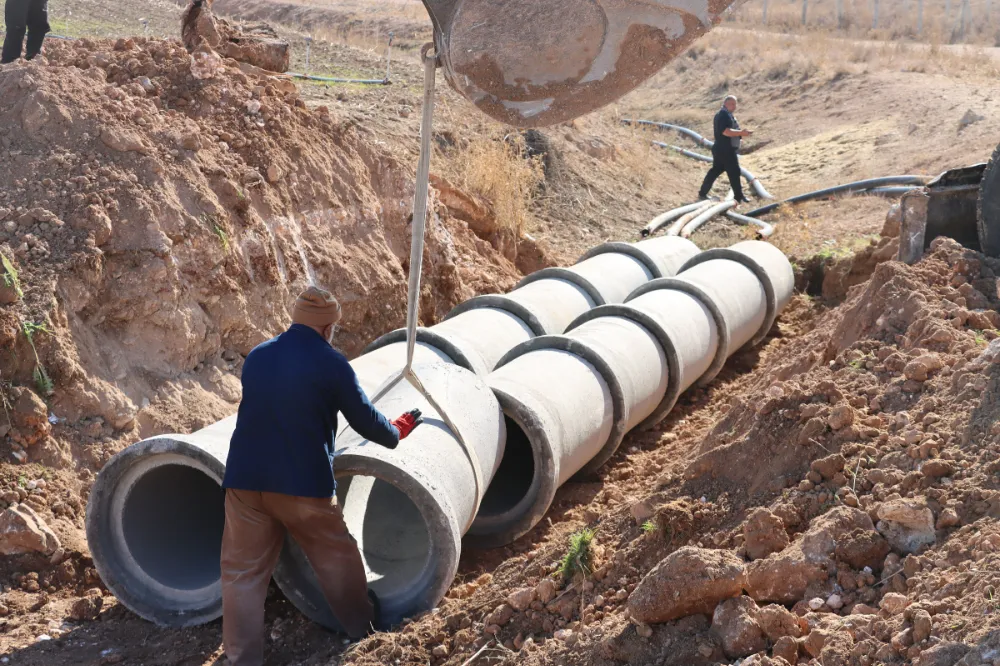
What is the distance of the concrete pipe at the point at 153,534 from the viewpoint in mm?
4809

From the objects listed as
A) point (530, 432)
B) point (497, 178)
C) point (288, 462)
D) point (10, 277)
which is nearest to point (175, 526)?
point (288, 462)

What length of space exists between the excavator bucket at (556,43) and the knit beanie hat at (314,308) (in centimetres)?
110

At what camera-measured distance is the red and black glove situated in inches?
186

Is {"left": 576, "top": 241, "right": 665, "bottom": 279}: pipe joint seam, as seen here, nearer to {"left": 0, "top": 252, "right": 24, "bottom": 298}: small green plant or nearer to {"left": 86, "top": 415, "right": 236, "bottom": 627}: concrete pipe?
{"left": 86, "top": 415, "right": 236, "bottom": 627}: concrete pipe

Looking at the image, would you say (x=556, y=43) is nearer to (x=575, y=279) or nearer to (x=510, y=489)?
(x=510, y=489)

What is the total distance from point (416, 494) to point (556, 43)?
2.15 meters

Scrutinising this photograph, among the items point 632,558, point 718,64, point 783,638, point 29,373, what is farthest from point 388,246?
point 718,64

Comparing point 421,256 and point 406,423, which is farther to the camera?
point 421,256

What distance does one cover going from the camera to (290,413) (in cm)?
438

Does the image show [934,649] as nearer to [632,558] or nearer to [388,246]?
[632,558]

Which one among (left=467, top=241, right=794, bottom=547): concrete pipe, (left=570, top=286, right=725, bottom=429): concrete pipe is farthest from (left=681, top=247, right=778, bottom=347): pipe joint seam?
(left=570, top=286, right=725, bottom=429): concrete pipe

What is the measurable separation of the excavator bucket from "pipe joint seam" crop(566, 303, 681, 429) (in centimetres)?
295

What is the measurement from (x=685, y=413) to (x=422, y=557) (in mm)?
3074

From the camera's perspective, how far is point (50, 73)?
7.15m
